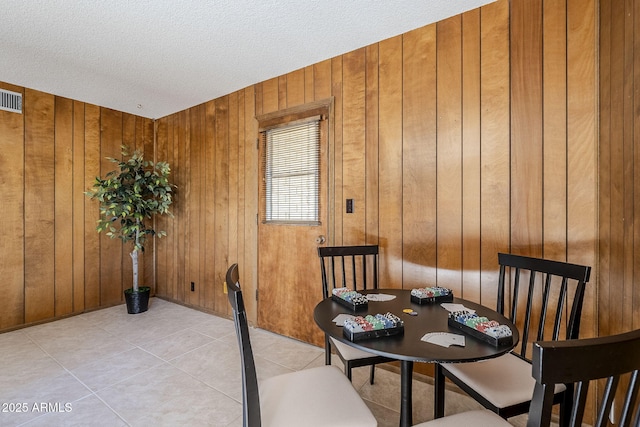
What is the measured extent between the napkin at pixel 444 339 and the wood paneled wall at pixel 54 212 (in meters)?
4.28

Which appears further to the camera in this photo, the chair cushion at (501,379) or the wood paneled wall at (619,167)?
the wood paneled wall at (619,167)

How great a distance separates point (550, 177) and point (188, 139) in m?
3.97

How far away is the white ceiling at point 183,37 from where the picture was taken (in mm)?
2055

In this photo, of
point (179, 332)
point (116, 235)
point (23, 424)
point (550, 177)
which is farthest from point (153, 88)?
point (550, 177)

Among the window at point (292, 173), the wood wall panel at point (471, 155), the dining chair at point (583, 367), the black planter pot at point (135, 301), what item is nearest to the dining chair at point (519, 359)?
the wood wall panel at point (471, 155)

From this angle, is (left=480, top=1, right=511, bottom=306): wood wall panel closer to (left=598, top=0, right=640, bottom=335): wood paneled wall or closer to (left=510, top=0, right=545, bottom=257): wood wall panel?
(left=510, top=0, right=545, bottom=257): wood wall panel

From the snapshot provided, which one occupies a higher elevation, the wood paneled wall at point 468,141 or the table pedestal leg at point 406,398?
the wood paneled wall at point 468,141

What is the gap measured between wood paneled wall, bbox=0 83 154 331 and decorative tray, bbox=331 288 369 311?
371 cm

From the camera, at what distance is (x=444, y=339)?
1229 mm

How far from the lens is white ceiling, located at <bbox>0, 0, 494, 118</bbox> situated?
205cm

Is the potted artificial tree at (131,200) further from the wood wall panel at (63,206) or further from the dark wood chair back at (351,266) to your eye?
the dark wood chair back at (351,266)

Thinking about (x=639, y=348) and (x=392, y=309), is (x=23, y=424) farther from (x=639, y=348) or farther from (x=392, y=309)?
(x=639, y=348)

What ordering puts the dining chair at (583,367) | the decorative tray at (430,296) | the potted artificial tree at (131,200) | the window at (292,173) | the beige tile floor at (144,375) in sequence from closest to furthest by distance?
the dining chair at (583,367) → the decorative tray at (430,296) → the beige tile floor at (144,375) → the window at (292,173) → the potted artificial tree at (131,200)

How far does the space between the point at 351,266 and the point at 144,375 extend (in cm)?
186
